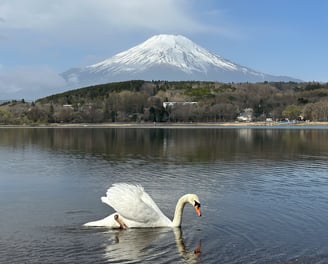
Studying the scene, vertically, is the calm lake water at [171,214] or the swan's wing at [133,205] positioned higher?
the swan's wing at [133,205]

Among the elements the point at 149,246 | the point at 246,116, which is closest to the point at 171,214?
the point at 149,246

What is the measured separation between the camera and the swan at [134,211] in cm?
1352

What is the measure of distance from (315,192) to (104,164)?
1441cm

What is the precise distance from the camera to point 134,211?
13.5 metres

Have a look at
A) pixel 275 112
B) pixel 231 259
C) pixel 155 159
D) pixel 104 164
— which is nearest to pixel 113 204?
pixel 231 259

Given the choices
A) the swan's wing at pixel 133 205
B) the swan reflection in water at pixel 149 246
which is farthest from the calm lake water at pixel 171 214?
the swan's wing at pixel 133 205

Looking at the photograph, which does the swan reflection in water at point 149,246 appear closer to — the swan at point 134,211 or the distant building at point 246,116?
the swan at point 134,211

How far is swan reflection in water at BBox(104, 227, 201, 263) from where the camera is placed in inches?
446

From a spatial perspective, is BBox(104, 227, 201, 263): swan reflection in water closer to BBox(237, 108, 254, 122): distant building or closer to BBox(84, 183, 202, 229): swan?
BBox(84, 183, 202, 229): swan

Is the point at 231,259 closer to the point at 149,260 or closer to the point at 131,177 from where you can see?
the point at 149,260

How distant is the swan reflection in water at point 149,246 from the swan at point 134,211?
20 centimetres

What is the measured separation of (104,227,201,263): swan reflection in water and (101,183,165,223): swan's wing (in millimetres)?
351

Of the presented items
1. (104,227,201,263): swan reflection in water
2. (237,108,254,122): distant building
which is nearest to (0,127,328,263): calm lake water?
(104,227,201,263): swan reflection in water

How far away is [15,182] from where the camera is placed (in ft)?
75.3
